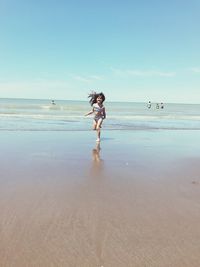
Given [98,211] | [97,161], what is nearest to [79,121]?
[97,161]

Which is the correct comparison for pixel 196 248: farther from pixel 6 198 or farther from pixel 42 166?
pixel 42 166

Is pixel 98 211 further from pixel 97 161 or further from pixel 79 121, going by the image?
pixel 79 121

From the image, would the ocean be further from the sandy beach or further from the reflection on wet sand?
the sandy beach

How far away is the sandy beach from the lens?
3311mm

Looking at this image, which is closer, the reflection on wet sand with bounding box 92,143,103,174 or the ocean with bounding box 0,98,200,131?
the reflection on wet sand with bounding box 92,143,103,174

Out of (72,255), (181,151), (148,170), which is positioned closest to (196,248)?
(72,255)

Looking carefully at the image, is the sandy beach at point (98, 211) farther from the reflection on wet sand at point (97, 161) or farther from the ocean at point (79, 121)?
the ocean at point (79, 121)

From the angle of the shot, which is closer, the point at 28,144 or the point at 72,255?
the point at 72,255

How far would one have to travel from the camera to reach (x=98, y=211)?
4.48 meters

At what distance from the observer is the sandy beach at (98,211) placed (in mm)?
3311

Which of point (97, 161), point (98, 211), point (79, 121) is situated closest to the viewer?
point (98, 211)

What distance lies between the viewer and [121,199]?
16.5 feet

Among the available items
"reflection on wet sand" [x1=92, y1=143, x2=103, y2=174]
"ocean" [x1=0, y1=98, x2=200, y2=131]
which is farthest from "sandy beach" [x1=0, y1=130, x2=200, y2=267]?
"ocean" [x1=0, y1=98, x2=200, y2=131]

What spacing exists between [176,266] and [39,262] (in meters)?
1.20
